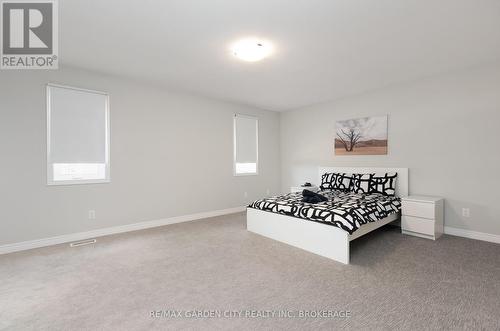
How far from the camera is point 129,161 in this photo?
3959 millimetres

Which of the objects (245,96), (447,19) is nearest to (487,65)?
(447,19)

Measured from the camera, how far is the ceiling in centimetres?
211

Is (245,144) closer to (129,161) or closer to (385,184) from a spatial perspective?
(129,161)

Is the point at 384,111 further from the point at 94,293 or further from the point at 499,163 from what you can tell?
the point at 94,293

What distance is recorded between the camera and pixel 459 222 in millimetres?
3564

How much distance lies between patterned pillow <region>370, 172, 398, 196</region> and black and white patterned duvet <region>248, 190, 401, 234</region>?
0.19m

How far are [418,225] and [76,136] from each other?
5150 mm

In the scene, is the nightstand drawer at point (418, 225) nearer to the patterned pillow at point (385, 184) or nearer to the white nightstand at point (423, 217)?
the white nightstand at point (423, 217)

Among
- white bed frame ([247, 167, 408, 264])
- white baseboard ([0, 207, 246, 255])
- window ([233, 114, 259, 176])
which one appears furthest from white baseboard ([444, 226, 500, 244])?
white baseboard ([0, 207, 246, 255])

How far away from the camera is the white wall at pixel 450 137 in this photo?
10.9 feet

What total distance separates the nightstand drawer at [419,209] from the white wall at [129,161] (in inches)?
124

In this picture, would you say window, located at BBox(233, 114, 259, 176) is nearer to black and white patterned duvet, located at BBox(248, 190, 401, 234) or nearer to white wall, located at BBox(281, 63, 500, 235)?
black and white patterned duvet, located at BBox(248, 190, 401, 234)

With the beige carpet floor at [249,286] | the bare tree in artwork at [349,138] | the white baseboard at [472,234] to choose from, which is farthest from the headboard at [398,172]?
the beige carpet floor at [249,286]

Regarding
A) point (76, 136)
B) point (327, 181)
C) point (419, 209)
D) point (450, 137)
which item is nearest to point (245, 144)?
point (327, 181)
